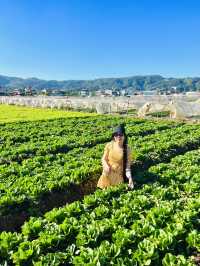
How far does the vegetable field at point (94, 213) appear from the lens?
7363mm

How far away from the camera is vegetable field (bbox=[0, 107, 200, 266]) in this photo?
7.36m

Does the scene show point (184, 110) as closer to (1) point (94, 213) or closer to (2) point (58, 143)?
(2) point (58, 143)

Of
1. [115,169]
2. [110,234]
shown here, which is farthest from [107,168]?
[110,234]

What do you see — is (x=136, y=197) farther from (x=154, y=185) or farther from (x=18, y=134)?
(x=18, y=134)

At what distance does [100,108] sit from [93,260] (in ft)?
132

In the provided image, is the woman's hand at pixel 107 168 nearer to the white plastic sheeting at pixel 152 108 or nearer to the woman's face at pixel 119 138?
the woman's face at pixel 119 138

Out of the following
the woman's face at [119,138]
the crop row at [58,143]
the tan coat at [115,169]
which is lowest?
the crop row at [58,143]

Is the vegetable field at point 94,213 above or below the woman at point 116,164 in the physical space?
below

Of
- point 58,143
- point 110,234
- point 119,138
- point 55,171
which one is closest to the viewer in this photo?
point 110,234

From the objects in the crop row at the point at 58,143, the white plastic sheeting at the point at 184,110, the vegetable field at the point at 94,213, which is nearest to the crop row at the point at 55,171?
the vegetable field at the point at 94,213

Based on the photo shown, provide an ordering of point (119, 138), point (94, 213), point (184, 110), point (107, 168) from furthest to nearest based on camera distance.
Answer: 1. point (184, 110)
2. point (107, 168)
3. point (119, 138)
4. point (94, 213)

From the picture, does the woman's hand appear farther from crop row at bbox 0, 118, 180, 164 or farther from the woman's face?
crop row at bbox 0, 118, 180, 164

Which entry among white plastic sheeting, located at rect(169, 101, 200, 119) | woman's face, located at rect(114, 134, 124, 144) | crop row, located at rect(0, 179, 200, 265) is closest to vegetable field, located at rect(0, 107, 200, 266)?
crop row, located at rect(0, 179, 200, 265)

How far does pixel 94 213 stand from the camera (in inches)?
366
